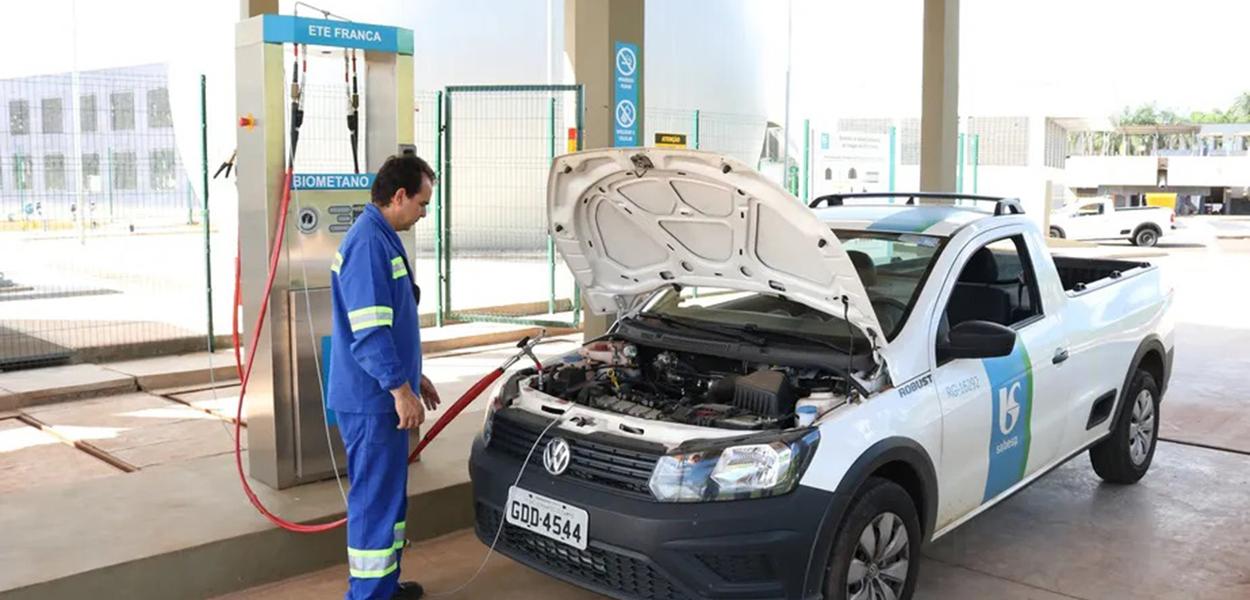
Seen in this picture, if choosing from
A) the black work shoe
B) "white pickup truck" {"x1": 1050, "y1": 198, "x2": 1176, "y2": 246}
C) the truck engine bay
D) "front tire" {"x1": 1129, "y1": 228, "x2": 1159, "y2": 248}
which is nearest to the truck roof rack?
the truck engine bay

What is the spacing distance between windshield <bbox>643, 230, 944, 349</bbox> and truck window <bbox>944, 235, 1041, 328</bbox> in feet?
1.38

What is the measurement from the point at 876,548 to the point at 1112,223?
1122 inches

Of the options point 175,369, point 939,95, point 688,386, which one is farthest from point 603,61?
point 939,95

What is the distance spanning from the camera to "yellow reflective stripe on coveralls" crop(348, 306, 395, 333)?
395cm

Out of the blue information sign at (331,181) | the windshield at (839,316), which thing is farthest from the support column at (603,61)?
the blue information sign at (331,181)

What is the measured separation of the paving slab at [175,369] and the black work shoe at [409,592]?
473 centimetres

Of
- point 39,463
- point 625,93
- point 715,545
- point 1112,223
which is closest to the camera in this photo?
point 715,545

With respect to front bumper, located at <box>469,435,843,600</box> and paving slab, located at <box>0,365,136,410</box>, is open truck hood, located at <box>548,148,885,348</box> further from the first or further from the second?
paving slab, located at <box>0,365,136,410</box>

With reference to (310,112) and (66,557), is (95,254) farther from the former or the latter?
(66,557)

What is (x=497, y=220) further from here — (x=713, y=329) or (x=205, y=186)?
(x=713, y=329)

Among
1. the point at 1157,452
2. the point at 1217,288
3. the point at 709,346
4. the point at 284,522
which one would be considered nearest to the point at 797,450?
the point at 709,346

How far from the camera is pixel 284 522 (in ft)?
15.4

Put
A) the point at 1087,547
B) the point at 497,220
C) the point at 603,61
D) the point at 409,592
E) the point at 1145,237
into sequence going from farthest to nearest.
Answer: the point at 1145,237 < the point at 497,220 < the point at 603,61 < the point at 1087,547 < the point at 409,592

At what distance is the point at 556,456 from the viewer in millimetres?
4047
